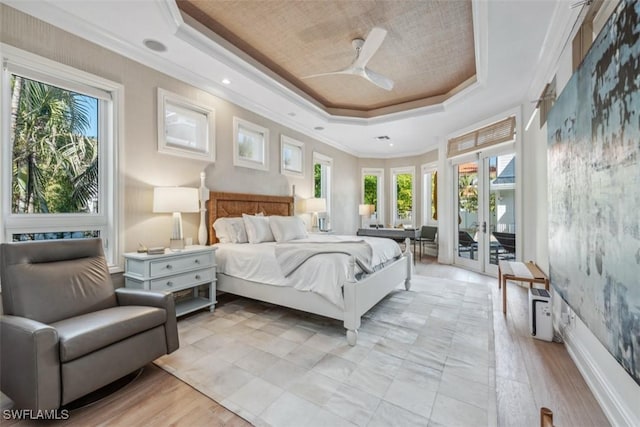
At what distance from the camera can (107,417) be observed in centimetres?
166

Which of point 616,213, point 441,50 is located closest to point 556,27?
point 441,50

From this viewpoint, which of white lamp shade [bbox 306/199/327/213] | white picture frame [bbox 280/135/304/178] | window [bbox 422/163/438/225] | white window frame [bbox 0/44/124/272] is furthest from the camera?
window [bbox 422/163/438/225]

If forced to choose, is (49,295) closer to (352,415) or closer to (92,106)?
(92,106)

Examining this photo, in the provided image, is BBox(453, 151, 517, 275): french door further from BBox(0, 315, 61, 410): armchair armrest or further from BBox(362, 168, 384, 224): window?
BBox(0, 315, 61, 410): armchair armrest

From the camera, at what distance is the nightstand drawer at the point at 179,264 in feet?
9.11

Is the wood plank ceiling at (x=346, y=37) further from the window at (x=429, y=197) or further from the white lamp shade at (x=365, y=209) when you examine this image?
the white lamp shade at (x=365, y=209)

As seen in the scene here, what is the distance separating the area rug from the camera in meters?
1.70

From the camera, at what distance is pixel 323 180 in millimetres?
7027

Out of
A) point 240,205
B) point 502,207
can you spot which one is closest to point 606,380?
point 502,207

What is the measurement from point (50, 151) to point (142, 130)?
0.84 m

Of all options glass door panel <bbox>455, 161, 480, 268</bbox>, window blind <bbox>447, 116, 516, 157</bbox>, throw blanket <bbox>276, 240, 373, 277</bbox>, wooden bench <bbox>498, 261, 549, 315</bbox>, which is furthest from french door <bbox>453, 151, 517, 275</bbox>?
throw blanket <bbox>276, 240, 373, 277</bbox>

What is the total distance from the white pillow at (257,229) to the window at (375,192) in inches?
201

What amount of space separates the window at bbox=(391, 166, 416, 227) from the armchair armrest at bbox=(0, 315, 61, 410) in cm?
774

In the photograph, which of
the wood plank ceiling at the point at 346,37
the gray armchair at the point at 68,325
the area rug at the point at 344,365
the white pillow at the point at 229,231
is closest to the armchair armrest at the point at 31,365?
the gray armchair at the point at 68,325
